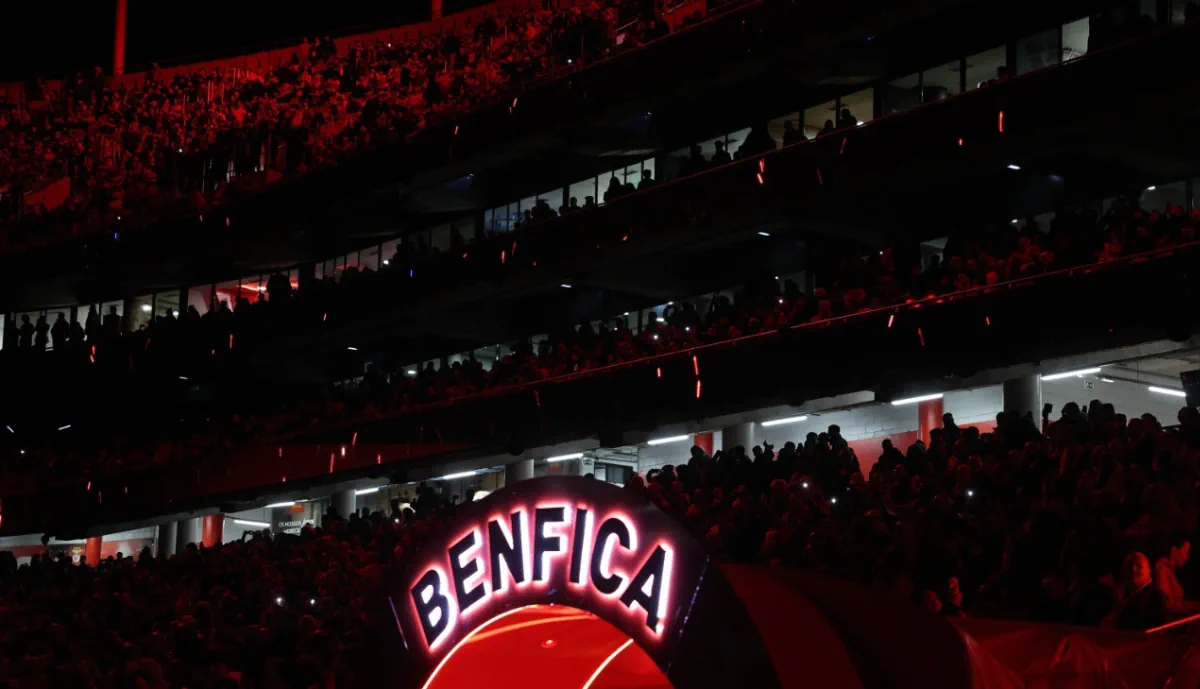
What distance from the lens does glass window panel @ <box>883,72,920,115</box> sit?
2433cm

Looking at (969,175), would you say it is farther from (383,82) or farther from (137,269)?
(137,269)

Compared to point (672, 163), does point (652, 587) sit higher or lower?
lower

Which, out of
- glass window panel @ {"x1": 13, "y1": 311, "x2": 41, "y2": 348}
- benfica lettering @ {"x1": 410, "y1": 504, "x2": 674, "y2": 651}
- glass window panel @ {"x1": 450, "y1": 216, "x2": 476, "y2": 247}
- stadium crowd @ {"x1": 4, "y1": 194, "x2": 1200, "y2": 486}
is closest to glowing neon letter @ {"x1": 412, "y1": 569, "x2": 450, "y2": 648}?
benfica lettering @ {"x1": 410, "y1": 504, "x2": 674, "y2": 651}

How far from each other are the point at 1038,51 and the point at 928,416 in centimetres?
572

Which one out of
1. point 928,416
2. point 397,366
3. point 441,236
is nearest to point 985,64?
point 928,416

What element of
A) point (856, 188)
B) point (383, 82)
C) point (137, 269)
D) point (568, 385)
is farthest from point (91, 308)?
point (856, 188)

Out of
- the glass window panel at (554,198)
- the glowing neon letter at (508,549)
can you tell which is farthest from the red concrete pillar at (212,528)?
the glowing neon letter at (508,549)

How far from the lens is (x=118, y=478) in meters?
30.6

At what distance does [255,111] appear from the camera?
37.2 m

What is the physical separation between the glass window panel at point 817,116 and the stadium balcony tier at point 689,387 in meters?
5.26

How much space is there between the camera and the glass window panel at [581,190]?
29.7m

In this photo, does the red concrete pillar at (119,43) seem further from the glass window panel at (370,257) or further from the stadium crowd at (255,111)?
the glass window panel at (370,257)

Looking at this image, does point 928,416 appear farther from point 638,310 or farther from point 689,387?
point 638,310

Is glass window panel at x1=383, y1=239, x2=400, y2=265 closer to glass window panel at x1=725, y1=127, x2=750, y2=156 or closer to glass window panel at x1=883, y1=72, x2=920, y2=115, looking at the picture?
glass window panel at x1=725, y1=127, x2=750, y2=156
